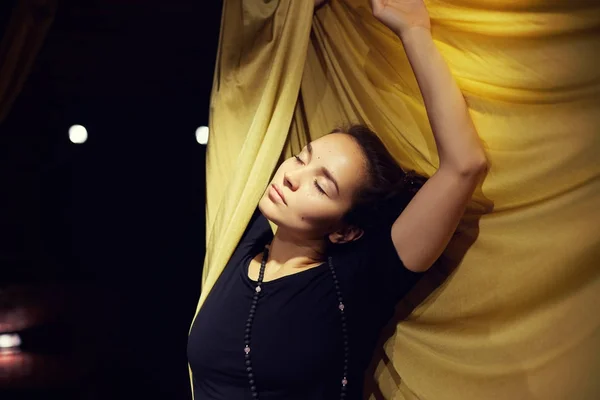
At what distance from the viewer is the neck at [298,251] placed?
1.04 metres

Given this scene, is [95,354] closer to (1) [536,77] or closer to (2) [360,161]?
(2) [360,161]

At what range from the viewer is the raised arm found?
2.91ft

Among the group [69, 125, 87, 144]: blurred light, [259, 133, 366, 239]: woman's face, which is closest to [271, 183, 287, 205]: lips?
[259, 133, 366, 239]: woman's face

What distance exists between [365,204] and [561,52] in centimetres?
32

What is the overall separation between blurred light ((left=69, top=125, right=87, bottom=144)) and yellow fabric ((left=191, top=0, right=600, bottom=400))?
66cm

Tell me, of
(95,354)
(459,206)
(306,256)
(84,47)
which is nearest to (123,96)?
(84,47)

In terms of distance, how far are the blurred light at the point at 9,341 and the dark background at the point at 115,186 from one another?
0.04 meters

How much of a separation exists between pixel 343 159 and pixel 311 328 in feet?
0.80

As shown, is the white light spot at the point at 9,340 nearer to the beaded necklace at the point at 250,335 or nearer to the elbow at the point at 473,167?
the beaded necklace at the point at 250,335

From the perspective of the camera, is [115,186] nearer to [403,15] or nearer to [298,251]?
[298,251]

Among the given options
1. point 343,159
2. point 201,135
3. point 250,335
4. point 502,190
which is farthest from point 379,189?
point 201,135

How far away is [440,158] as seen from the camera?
0.90 metres

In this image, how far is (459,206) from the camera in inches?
35.3

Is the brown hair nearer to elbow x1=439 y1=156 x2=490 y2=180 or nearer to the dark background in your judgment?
elbow x1=439 y1=156 x2=490 y2=180
